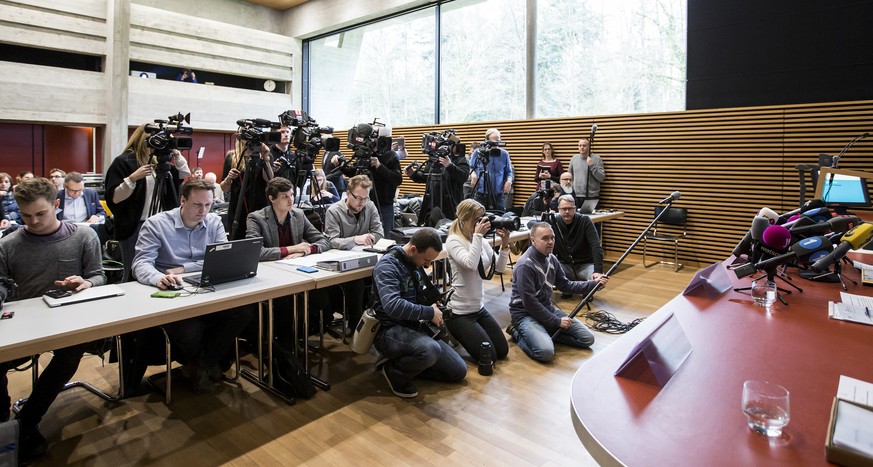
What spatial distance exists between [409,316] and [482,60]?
7331 mm

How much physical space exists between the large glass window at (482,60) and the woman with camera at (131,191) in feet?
21.3

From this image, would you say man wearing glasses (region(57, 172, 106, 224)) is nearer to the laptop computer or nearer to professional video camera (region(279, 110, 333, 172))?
professional video camera (region(279, 110, 333, 172))

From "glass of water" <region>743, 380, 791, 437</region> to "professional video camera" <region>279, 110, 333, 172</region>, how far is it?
12.8 ft

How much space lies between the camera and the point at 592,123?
789 centimetres

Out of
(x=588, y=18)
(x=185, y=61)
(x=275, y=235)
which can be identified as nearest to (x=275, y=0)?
(x=185, y=61)

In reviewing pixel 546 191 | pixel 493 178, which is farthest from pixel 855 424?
pixel 493 178

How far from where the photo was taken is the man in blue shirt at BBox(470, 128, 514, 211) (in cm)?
654

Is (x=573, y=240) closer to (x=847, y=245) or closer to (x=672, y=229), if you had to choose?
(x=672, y=229)

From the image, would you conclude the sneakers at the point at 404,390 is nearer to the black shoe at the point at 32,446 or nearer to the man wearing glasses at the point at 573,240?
the black shoe at the point at 32,446

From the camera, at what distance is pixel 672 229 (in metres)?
7.37

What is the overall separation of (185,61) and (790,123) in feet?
34.6

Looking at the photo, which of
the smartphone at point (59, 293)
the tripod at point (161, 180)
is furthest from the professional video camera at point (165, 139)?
the smartphone at point (59, 293)

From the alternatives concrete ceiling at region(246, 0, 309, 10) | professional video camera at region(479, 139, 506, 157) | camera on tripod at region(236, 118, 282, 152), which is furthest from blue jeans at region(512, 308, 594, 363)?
concrete ceiling at region(246, 0, 309, 10)

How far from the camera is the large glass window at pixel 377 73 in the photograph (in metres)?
10.3
